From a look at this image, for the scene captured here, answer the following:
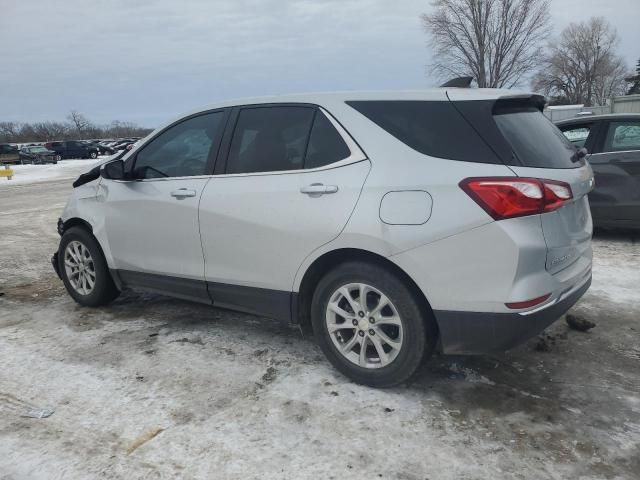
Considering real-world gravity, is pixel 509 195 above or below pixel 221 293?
above

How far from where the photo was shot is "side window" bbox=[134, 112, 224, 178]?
397 cm

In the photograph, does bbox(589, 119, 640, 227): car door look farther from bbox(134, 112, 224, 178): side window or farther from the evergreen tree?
the evergreen tree

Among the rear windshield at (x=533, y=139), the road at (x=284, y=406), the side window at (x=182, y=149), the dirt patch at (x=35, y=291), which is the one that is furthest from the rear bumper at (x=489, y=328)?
the dirt patch at (x=35, y=291)

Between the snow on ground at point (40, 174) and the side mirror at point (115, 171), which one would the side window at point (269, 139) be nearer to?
the side mirror at point (115, 171)

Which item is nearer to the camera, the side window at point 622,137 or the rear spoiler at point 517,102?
the rear spoiler at point 517,102

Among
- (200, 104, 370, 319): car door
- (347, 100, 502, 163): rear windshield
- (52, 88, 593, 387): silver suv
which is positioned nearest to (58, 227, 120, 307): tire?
(52, 88, 593, 387): silver suv

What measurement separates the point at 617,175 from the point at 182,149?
210 inches

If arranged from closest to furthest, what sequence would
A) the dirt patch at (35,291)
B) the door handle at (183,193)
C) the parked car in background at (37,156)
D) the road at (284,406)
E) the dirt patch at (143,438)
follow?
the road at (284,406) < the dirt patch at (143,438) < the door handle at (183,193) < the dirt patch at (35,291) < the parked car in background at (37,156)

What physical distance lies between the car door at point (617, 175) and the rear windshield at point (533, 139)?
3813 millimetres

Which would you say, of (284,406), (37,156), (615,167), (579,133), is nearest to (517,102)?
(284,406)

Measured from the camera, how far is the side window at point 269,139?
351cm

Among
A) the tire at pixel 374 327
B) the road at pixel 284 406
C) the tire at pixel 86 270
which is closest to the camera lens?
the road at pixel 284 406

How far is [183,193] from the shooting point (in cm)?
395

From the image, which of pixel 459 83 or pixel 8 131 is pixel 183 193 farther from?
pixel 8 131
